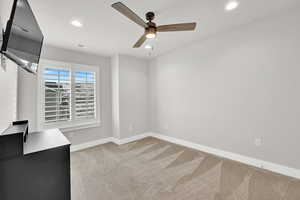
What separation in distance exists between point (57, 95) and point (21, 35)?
2.31 meters

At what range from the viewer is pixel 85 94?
358 cm

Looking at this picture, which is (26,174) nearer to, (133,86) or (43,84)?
(43,84)

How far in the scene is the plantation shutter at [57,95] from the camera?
3026 mm

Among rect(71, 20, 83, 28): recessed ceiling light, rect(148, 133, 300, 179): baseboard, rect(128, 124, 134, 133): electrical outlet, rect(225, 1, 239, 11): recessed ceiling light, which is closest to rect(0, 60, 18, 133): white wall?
rect(71, 20, 83, 28): recessed ceiling light

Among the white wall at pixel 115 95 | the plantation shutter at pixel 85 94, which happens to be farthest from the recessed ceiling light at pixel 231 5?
the plantation shutter at pixel 85 94

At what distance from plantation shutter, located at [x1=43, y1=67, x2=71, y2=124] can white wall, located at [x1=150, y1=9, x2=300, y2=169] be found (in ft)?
9.46

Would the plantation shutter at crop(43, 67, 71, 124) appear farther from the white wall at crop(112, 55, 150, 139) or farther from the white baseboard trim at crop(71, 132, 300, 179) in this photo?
the white wall at crop(112, 55, 150, 139)

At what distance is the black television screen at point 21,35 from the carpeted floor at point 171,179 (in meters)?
1.83

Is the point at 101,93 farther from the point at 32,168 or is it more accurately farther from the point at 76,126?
the point at 32,168

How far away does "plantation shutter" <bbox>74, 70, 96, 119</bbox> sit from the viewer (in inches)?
136

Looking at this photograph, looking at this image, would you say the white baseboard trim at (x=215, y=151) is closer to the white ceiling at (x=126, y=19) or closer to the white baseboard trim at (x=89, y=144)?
the white baseboard trim at (x=89, y=144)

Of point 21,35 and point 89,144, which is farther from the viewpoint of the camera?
point 89,144

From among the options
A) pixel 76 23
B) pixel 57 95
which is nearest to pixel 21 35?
pixel 76 23

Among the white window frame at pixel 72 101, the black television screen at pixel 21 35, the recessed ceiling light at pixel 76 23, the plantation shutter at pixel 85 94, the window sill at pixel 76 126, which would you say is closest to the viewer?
the black television screen at pixel 21 35
